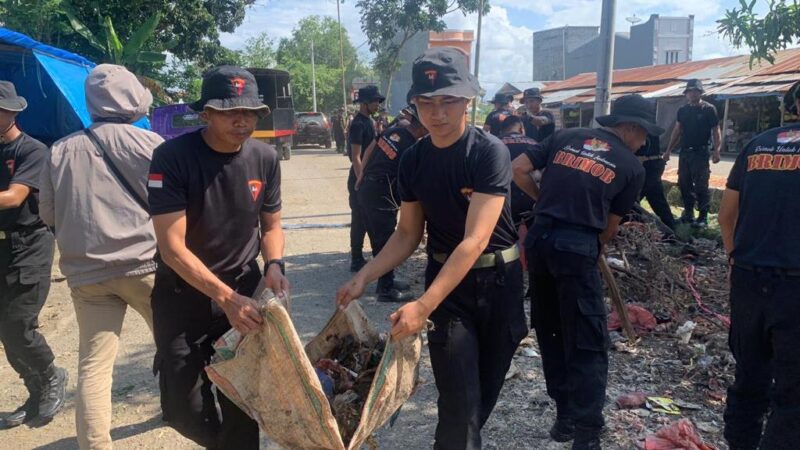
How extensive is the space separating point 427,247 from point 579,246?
0.88 m

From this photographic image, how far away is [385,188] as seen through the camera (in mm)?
5789

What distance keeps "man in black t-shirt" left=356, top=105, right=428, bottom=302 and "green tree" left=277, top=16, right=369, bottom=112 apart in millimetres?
43320

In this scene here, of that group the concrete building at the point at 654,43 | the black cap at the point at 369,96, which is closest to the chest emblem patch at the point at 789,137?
the black cap at the point at 369,96

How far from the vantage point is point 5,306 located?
3582mm

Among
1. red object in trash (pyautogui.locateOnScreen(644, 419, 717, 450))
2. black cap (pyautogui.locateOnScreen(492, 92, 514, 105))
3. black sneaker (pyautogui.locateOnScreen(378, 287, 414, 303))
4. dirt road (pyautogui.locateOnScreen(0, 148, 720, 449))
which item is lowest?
dirt road (pyautogui.locateOnScreen(0, 148, 720, 449))

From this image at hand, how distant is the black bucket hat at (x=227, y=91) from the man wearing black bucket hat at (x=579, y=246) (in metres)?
1.69

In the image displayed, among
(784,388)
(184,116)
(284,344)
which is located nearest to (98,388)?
(284,344)

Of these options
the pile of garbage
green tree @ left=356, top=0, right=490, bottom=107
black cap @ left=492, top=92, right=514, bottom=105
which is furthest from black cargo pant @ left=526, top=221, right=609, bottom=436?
green tree @ left=356, top=0, right=490, bottom=107

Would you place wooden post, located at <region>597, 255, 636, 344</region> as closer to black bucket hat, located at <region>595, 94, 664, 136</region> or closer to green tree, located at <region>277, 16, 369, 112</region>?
black bucket hat, located at <region>595, 94, 664, 136</region>

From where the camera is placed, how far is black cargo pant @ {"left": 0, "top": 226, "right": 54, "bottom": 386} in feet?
11.7

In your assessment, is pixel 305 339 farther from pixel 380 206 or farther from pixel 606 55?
pixel 606 55

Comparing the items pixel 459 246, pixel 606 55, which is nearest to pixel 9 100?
pixel 459 246

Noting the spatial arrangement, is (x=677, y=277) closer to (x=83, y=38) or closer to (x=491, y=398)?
(x=491, y=398)

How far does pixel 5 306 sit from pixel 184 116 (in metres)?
10.2
